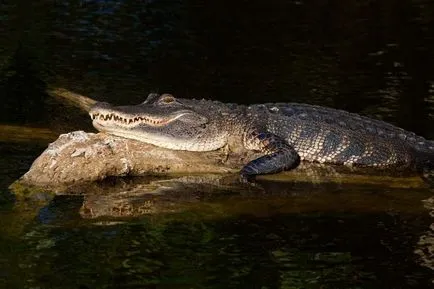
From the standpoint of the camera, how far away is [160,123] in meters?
9.07

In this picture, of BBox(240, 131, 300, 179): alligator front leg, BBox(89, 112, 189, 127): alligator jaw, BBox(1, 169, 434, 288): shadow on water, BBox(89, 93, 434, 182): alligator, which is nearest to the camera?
BBox(1, 169, 434, 288): shadow on water

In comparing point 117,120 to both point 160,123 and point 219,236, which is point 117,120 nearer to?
point 160,123

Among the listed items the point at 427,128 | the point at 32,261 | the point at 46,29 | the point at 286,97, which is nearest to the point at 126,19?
the point at 46,29

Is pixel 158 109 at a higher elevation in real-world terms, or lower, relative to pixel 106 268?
higher

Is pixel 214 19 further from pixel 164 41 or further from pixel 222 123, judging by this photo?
pixel 222 123

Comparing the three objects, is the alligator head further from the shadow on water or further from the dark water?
the dark water

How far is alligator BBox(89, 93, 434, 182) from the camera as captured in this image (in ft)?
30.0

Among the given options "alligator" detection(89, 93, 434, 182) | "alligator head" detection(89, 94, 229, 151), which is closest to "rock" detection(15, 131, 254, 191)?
"alligator head" detection(89, 94, 229, 151)

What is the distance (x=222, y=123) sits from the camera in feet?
31.1

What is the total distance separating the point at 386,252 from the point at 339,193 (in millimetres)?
1184

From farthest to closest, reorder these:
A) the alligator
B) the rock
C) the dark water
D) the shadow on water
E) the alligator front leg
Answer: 1. the alligator
2. the alligator front leg
3. the rock
4. the dark water
5. the shadow on water

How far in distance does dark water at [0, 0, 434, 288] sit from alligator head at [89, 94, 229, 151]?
725 mm

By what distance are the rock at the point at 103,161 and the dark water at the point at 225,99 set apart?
281 millimetres

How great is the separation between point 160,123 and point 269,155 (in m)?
1.01
